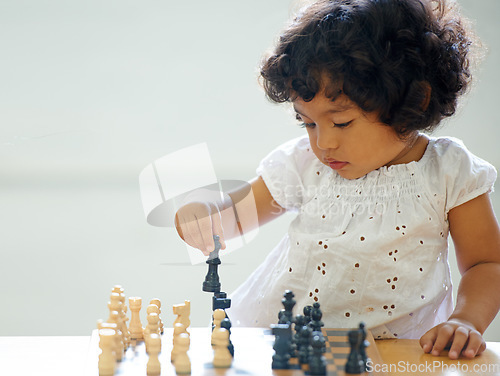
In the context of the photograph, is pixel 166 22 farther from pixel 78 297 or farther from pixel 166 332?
pixel 166 332

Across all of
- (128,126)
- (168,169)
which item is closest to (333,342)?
(168,169)

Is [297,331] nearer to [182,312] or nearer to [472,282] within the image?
[182,312]

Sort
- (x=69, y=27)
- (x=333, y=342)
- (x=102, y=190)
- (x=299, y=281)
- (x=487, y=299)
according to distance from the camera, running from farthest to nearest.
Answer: (x=102, y=190) → (x=69, y=27) → (x=299, y=281) → (x=487, y=299) → (x=333, y=342)

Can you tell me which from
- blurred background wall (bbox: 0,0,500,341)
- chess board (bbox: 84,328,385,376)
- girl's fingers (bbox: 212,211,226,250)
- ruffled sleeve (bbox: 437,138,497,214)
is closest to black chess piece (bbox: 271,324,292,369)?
chess board (bbox: 84,328,385,376)

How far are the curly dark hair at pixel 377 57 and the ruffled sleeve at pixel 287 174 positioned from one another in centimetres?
16

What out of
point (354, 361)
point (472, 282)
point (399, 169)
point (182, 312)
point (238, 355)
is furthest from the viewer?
point (399, 169)

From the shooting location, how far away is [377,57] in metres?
1.01

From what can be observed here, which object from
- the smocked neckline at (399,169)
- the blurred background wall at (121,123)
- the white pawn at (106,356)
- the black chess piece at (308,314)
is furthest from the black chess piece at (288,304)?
the blurred background wall at (121,123)

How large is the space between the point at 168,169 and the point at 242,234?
0.29 m

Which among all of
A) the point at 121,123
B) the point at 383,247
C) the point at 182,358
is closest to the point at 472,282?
the point at 383,247

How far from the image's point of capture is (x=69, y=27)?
219 centimetres

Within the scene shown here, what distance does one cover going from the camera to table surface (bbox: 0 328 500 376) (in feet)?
2.64

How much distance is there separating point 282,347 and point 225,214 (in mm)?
456

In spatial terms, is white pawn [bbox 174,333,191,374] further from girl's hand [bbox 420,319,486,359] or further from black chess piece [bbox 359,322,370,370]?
girl's hand [bbox 420,319,486,359]
